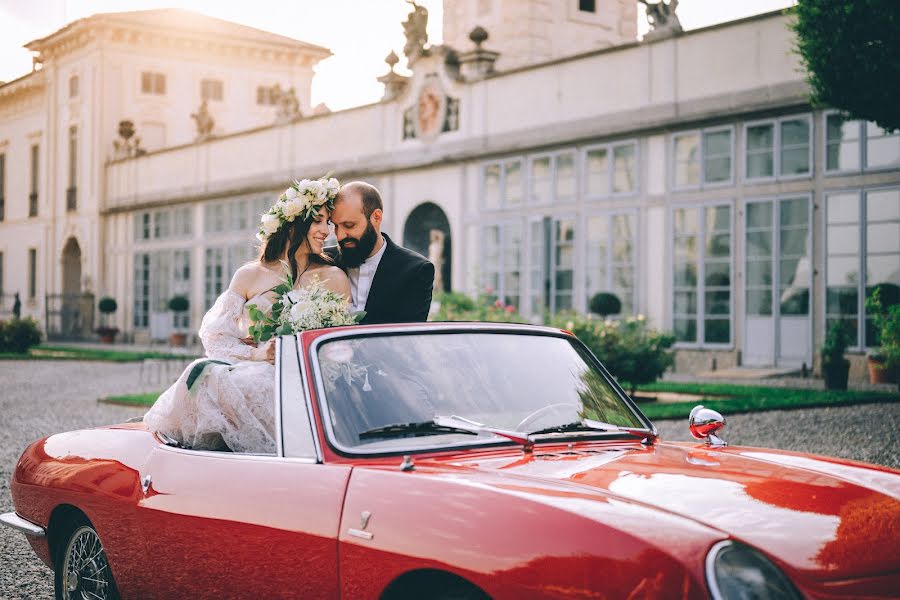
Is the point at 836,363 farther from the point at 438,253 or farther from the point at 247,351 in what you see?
the point at 438,253

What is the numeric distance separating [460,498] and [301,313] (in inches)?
63.4

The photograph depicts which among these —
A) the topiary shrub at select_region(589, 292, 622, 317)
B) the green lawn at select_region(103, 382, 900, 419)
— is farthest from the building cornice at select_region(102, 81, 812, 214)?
the green lawn at select_region(103, 382, 900, 419)

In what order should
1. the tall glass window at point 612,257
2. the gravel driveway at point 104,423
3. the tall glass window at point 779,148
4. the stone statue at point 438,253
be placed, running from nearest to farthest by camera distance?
the gravel driveway at point 104,423 → the tall glass window at point 779,148 → the tall glass window at point 612,257 → the stone statue at point 438,253

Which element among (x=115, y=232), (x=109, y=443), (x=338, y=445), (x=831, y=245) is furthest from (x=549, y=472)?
(x=115, y=232)

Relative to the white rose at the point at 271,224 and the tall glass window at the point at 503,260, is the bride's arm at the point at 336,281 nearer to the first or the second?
the white rose at the point at 271,224

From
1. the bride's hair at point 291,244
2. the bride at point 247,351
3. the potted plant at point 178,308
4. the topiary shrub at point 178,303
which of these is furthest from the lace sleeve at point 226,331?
the topiary shrub at point 178,303

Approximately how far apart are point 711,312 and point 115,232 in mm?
31036

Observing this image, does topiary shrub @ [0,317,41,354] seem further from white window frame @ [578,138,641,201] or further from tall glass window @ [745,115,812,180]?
tall glass window @ [745,115,812,180]

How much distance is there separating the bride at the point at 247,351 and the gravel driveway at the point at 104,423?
5.52 feet

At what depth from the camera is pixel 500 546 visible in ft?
9.71

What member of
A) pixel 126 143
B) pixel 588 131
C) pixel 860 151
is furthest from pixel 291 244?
pixel 126 143

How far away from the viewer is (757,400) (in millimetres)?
14812

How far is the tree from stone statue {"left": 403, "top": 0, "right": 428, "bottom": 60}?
16.7 meters

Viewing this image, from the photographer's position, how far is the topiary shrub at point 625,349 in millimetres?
15445
